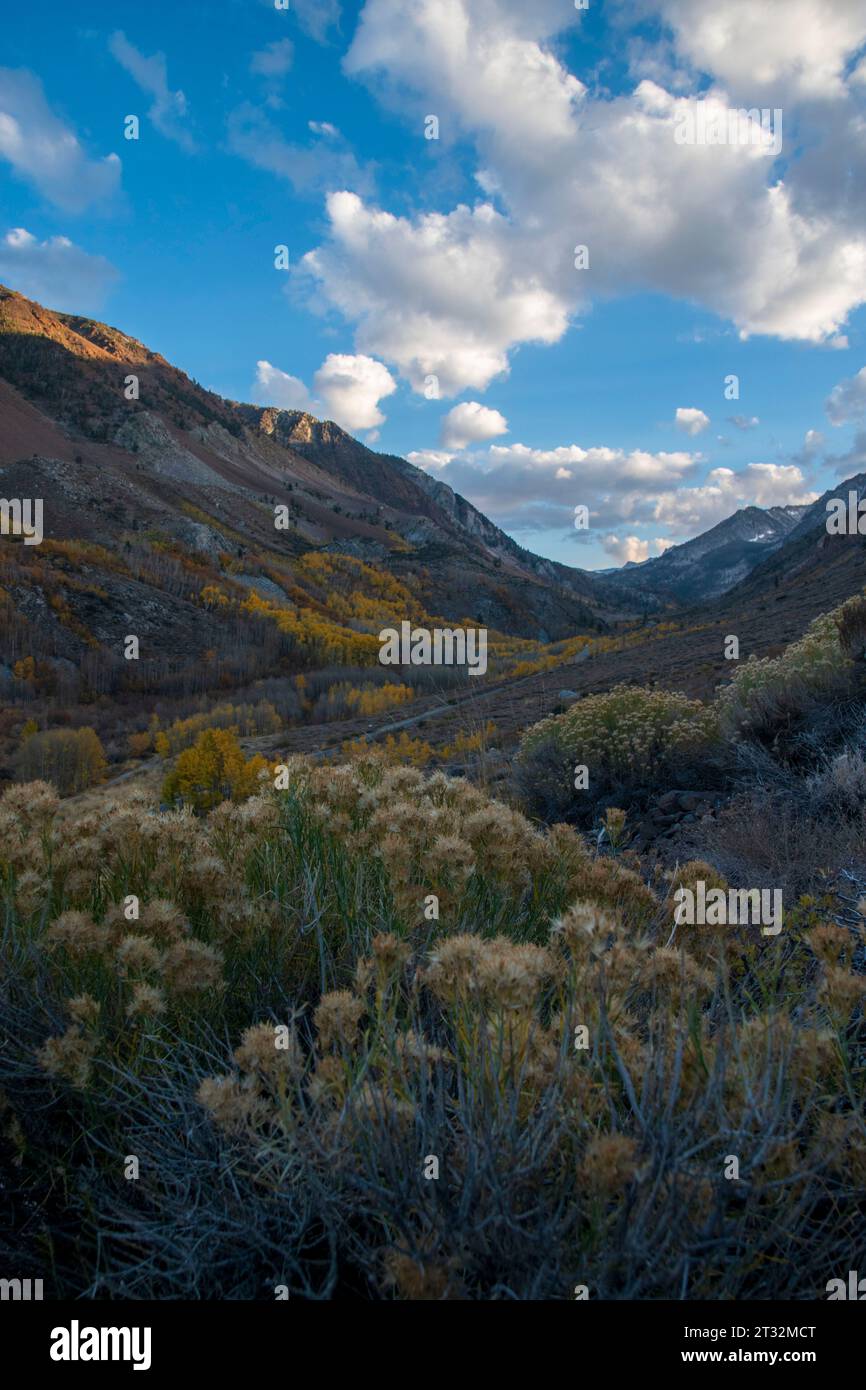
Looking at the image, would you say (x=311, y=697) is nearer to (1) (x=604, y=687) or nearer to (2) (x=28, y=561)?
(1) (x=604, y=687)

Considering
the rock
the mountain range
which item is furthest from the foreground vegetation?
the mountain range

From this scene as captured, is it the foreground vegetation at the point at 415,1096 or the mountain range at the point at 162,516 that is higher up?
the mountain range at the point at 162,516

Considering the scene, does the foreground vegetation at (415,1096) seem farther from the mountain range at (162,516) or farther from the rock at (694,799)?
the mountain range at (162,516)

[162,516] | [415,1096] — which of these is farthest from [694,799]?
[162,516]

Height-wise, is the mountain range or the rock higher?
the mountain range

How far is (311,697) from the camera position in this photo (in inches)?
Result: 880

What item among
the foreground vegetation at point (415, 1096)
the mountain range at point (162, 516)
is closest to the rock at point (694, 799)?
the foreground vegetation at point (415, 1096)

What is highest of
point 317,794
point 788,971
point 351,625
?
point 351,625

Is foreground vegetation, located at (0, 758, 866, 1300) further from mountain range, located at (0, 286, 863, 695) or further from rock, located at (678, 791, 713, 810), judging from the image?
mountain range, located at (0, 286, 863, 695)

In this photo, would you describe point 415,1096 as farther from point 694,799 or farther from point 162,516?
point 162,516

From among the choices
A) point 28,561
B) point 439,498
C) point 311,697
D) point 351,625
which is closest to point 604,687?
point 311,697

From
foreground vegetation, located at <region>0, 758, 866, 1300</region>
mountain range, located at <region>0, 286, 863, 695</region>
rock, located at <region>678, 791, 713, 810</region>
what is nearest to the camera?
foreground vegetation, located at <region>0, 758, 866, 1300</region>

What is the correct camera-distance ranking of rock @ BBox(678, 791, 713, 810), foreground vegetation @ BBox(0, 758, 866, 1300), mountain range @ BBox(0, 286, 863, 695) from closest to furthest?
foreground vegetation @ BBox(0, 758, 866, 1300) < rock @ BBox(678, 791, 713, 810) < mountain range @ BBox(0, 286, 863, 695)
